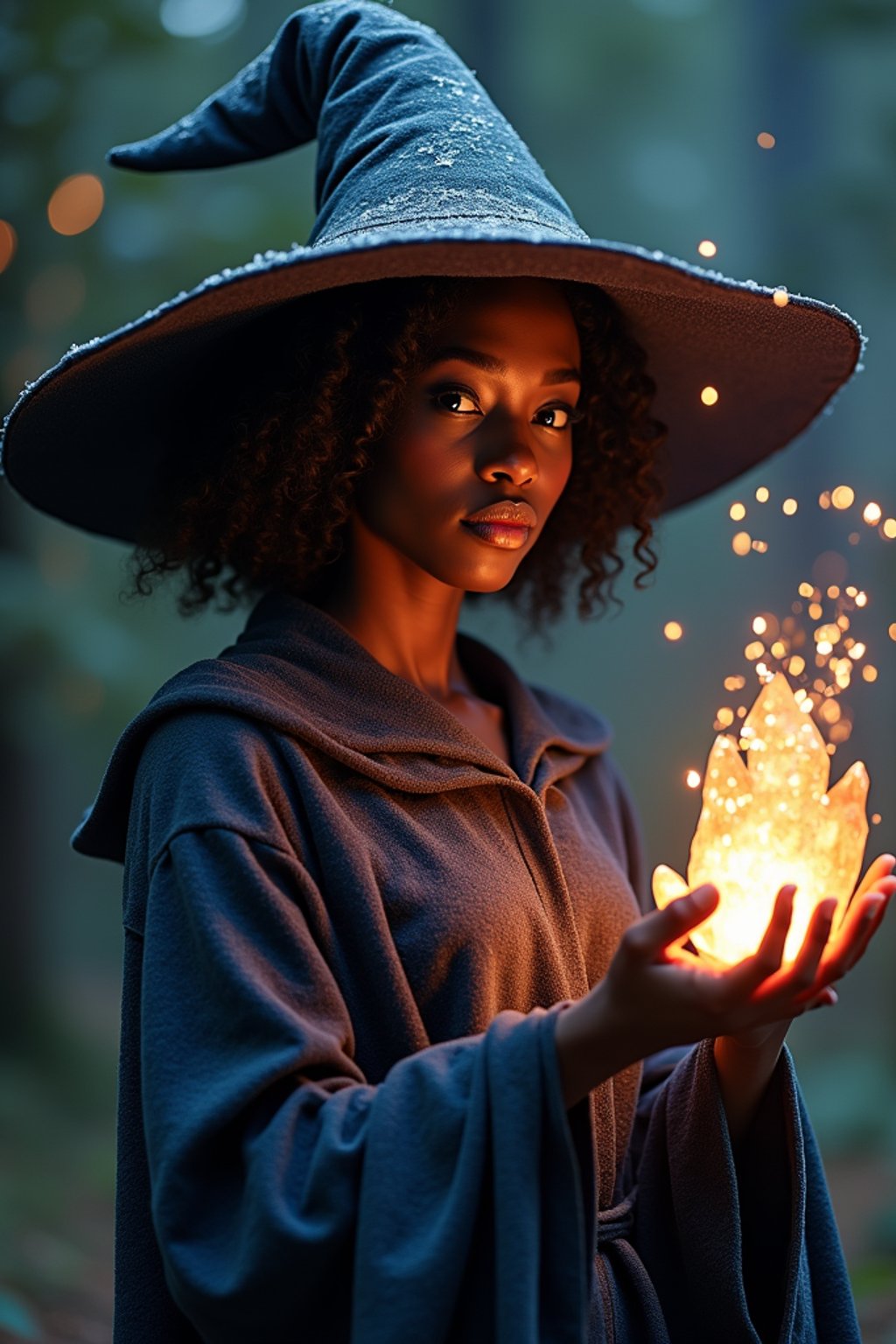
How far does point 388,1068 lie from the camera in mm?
1329

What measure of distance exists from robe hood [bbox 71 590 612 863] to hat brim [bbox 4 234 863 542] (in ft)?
0.89

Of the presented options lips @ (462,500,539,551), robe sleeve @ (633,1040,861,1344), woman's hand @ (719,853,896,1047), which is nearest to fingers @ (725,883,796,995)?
woman's hand @ (719,853,896,1047)

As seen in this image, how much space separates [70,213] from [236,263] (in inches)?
18.1

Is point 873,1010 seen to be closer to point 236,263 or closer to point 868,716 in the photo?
point 868,716

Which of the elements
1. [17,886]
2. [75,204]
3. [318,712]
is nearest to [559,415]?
[318,712]

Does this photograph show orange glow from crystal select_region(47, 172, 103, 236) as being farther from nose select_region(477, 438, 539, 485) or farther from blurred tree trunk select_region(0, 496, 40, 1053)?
nose select_region(477, 438, 539, 485)

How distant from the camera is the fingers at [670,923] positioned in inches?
43.1

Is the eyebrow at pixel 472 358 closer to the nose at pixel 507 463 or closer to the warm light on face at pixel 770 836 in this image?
the nose at pixel 507 463

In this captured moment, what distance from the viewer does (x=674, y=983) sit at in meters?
1.12

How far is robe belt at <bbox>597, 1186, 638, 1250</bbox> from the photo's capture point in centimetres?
147

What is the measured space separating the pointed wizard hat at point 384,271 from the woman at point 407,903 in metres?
0.01

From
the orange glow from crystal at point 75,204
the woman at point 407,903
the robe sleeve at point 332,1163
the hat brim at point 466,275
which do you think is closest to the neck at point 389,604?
the woman at point 407,903

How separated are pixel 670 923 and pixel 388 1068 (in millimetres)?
365

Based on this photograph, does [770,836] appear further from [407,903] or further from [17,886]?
[17,886]
